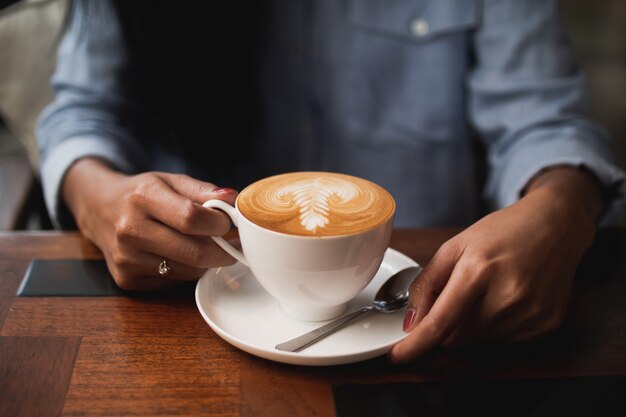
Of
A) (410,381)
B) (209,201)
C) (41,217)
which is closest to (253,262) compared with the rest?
(209,201)

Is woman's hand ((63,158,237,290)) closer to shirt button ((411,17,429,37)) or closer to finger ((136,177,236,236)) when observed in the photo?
finger ((136,177,236,236))

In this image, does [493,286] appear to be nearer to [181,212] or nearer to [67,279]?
[181,212]

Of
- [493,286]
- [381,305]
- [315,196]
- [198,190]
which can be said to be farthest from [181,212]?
[493,286]

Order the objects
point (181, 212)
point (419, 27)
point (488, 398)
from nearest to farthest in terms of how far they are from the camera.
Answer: point (488, 398)
point (181, 212)
point (419, 27)

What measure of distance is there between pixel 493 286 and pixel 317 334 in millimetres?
209

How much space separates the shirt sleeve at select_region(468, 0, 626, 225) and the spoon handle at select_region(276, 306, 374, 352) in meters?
0.50

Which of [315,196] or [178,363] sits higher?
[315,196]

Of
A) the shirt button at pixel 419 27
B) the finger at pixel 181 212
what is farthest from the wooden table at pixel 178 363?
the shirt button at pixel 419 27

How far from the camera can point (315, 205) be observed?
65 cm

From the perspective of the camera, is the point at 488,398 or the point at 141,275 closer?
the point at 488,398

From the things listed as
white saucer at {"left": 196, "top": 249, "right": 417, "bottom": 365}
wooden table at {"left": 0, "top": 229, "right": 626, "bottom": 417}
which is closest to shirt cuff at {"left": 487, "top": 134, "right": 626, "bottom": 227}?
wooden table at {"left": 0, "top": 229, "right": 626, "bottom": 417}

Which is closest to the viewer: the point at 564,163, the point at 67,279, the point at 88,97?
the point at 67,279

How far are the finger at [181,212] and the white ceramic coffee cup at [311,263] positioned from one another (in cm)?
2

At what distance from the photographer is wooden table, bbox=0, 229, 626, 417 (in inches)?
22.7
